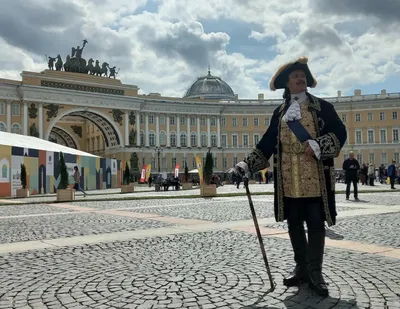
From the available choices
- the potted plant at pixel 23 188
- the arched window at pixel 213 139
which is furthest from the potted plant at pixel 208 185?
the arched window at pixel 213 139

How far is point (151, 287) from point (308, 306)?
4.54 ft

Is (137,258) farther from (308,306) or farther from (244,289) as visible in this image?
(308,306)

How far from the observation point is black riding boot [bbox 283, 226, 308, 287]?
412 centimetres

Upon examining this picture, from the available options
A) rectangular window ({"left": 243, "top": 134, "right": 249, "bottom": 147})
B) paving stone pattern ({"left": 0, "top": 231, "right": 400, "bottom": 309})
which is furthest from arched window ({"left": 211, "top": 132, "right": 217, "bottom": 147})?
paving stone pattern ({"left": 0, "top": 231, "right": 400, "bottom": 309})

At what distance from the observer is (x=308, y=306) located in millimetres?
3523

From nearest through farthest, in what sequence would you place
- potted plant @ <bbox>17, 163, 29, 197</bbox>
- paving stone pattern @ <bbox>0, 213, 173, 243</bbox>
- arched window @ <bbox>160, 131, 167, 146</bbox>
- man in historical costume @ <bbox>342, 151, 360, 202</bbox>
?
paving stone pattern @ <bbox>0, 213, 173, 243</bbox>, man in historical costume @ <bbox>342, 151, 360, 202</bbox>, potted plant @ <bbox>17, 163, 29, 197</bbox>, arched window @ <bbox>160, 131, 167, 146</bbox>

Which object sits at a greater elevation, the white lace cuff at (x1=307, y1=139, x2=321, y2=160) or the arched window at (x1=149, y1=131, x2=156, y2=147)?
the arched window at (x1=149, y1=131, x2=156, y2=147)

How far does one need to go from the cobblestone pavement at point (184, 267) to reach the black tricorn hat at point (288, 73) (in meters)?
1.85

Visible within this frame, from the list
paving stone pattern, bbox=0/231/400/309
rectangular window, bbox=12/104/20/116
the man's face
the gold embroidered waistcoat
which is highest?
rectangular window, bbox=12/104/20/116

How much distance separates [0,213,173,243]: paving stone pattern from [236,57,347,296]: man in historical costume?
179 inches

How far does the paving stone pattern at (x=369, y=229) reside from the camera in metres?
6.63

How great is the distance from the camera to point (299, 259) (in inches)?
166

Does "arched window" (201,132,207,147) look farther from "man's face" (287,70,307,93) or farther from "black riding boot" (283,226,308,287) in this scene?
"black riding boot" (283,226,308,287)

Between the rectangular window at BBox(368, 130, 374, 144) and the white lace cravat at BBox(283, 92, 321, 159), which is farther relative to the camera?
the rectangular window at BBox(368, 130, 374, 144)
